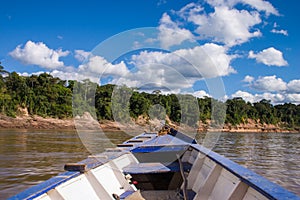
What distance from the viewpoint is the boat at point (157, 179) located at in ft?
10.8

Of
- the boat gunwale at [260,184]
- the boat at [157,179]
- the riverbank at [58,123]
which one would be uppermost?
the boat gunwale at [260,184]

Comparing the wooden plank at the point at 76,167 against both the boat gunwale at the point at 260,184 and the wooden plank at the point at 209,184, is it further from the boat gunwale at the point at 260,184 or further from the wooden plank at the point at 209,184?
the boat gunwale at the point at 260,184

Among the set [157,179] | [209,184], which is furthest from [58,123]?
[209,184]

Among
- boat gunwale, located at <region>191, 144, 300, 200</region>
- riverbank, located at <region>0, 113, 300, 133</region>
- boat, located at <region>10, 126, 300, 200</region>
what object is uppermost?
boat gunwale, located at <region>191, 144, 300, 200</region>

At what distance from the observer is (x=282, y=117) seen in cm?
10075

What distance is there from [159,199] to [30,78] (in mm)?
53718

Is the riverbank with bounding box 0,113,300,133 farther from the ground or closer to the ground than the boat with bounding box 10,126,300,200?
closer to the ground

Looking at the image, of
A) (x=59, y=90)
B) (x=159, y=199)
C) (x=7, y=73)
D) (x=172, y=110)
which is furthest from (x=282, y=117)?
(x=159, y=199)

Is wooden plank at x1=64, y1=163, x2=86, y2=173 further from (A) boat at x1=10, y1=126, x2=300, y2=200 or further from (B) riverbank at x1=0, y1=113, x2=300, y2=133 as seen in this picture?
(B) riverbank at x1=0, y1=113, x2=300, y2=133

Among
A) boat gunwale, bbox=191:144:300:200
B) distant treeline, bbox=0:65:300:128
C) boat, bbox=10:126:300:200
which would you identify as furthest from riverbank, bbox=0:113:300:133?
boat gunwale, bbox=191:144:300:200

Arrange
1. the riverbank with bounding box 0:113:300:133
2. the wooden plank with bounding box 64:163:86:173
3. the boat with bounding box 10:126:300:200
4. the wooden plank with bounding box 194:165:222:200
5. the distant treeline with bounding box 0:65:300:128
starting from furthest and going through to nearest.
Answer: the distant treeline with bounding box 0:65:300:128 < the riverbank with bounding box 0:113:300:133 < the wooden plank with bounding box 194:165:222:200 < the wooden plank with bounding box 64:163:86:173 < the boat with bounding box 10:126:300:200

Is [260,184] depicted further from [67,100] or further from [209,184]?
[67,100]

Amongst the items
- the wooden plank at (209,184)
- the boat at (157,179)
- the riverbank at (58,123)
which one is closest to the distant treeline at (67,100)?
the riverbank at (58,123)

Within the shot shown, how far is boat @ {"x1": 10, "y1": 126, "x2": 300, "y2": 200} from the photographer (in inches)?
130
